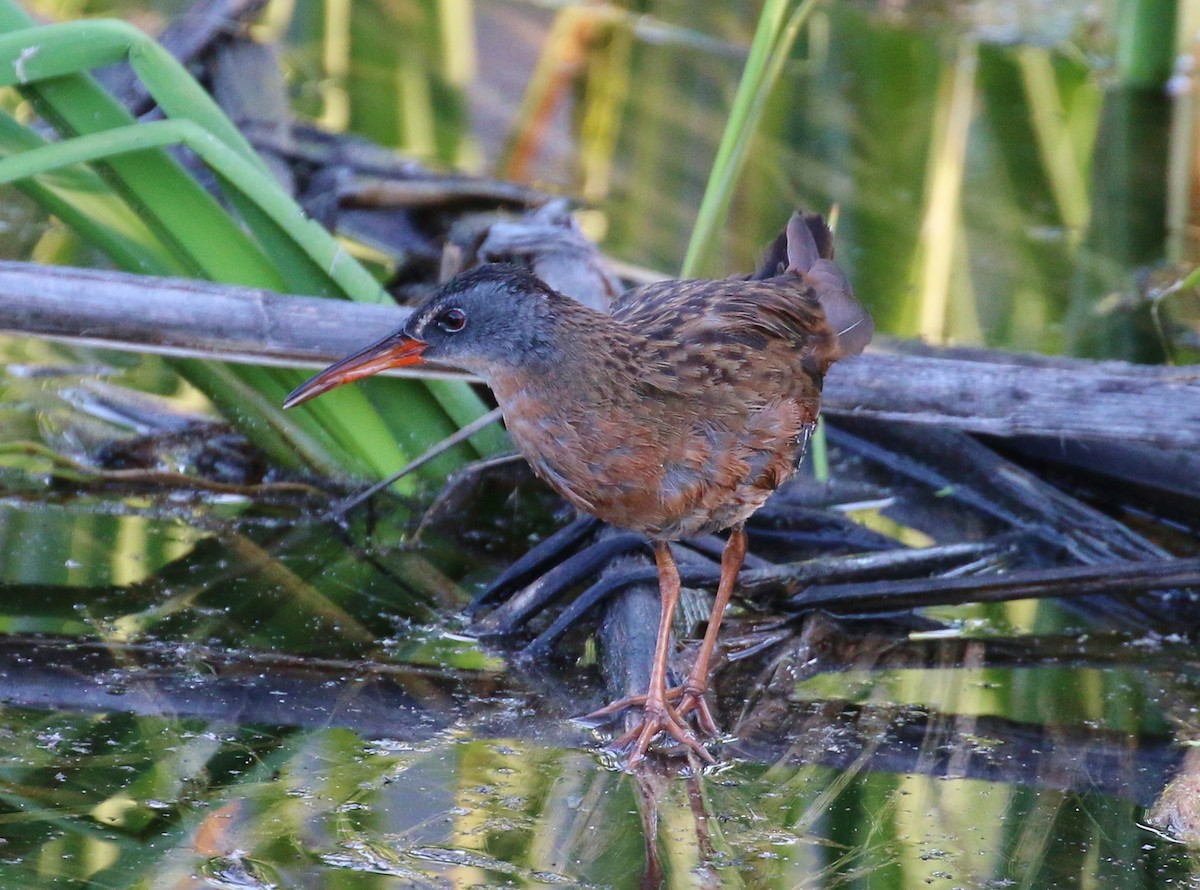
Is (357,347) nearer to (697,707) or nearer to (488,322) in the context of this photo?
(488,322)

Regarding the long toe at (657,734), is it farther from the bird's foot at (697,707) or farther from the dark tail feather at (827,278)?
the dark tail feather at (827,278)


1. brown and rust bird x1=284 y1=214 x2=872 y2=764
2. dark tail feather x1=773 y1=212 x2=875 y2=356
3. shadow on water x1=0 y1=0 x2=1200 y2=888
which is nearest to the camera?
shadow on water x1=0 y1=0 x2=1200 y2=888

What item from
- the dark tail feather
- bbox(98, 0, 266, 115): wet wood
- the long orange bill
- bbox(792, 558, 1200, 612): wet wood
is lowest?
bbox(792, 558, 1200, 612): wet wood

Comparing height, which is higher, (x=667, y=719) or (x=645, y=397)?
(x=645, y=397)

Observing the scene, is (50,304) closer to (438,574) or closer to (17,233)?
(438,574)

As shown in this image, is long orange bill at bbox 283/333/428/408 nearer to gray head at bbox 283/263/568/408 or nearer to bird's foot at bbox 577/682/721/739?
gray head at bbox 283/263/568/408

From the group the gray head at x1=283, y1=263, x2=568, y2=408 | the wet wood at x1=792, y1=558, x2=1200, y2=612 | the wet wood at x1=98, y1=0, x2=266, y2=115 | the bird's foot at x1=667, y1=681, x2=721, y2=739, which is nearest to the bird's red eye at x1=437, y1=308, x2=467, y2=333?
the gray head at x1=283, y1=263, x2=568, y2=408

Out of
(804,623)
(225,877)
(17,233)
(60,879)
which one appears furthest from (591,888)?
(17,233)

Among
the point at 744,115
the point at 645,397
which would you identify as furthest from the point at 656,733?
the point at 744,115
